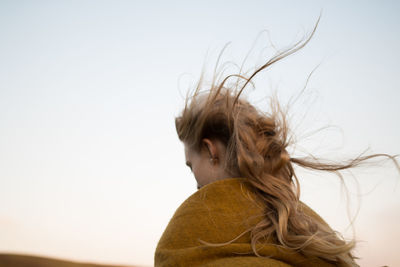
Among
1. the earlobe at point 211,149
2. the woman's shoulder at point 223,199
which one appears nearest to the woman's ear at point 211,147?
the earlobe at point 211,149

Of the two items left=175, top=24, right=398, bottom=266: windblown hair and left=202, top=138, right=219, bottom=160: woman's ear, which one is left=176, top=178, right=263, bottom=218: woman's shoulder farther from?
left=202, top=138, right=219, bottom=160: woman's ear

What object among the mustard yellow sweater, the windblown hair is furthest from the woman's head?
the mustard yellow sweater

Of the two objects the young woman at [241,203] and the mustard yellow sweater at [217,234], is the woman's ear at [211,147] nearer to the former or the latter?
the young woman at [241,203]

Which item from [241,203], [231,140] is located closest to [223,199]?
[241,203]

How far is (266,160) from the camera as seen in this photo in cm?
213

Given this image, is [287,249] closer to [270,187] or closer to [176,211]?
[270,187]

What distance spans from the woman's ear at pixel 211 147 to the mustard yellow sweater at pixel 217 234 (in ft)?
0.90

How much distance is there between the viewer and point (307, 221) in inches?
77.6

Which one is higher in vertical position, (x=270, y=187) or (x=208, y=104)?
(x=208, y=104)

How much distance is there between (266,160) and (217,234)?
57cm

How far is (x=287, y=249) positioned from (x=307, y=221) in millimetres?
269

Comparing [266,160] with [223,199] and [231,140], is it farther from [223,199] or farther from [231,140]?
[223,199]

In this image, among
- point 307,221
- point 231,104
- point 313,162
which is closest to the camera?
point 307,221

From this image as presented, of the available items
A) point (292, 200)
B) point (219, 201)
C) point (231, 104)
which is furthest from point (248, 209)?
point (231, 104)
